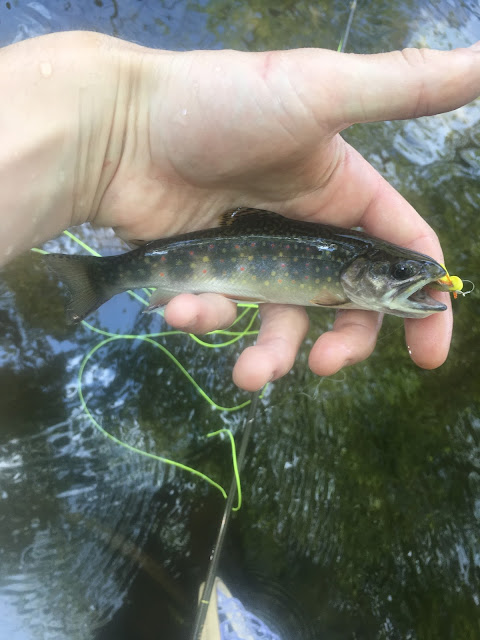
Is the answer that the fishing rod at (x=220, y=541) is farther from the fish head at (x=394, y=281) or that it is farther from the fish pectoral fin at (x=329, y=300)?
the fish head at (x=394, y=281)

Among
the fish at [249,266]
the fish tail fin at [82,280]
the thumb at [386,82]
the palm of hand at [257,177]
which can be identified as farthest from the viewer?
the fish tail fin at [82,280]

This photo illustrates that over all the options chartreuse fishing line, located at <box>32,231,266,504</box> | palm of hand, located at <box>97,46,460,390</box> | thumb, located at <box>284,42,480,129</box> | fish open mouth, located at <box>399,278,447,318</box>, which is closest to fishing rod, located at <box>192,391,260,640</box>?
chartreuse fishing line, located at <box>32,231,266,504</box>

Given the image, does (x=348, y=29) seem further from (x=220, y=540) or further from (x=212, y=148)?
(x=220, y=540)

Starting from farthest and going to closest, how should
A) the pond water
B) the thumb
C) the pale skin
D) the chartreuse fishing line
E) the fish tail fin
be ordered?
the chartreuse fishing line < the pond water < the fish tail fin < the pale skin < the thumb

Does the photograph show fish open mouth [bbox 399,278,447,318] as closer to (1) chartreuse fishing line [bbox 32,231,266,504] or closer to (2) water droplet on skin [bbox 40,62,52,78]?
(1) chartreuse fishing line [bbox 32,231,266,504]

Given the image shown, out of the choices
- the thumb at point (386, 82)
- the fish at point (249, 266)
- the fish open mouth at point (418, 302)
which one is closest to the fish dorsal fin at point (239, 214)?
the fish at point (249, 266)

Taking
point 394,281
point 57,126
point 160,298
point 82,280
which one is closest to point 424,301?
point 394,281
